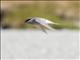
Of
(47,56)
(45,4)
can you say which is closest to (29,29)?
(45,4)

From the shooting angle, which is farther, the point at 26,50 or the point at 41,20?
the point at 26,50

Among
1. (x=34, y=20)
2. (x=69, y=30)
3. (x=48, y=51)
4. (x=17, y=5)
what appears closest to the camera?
(x=34, y=20)

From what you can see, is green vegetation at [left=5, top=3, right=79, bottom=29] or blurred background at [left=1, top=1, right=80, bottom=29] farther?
blurred background at [left=1, top=1, right=80, bottom=29]

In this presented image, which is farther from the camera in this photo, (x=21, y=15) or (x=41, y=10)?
(x=41, y=10)

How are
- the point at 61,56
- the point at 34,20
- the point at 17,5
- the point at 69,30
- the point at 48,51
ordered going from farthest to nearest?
the point at 17,5, the point at 69,30, the point at 48,51, the point at 61,56, the point at 34,20

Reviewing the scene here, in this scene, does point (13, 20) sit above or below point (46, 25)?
below

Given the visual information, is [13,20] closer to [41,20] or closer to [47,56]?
[47,56]

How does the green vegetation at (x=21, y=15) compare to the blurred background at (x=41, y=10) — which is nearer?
the green vegetation at (x=21, y=15)

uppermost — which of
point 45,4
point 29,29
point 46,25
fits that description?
point 46,25

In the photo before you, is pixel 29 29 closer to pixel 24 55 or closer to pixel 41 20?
pixel 24 55
